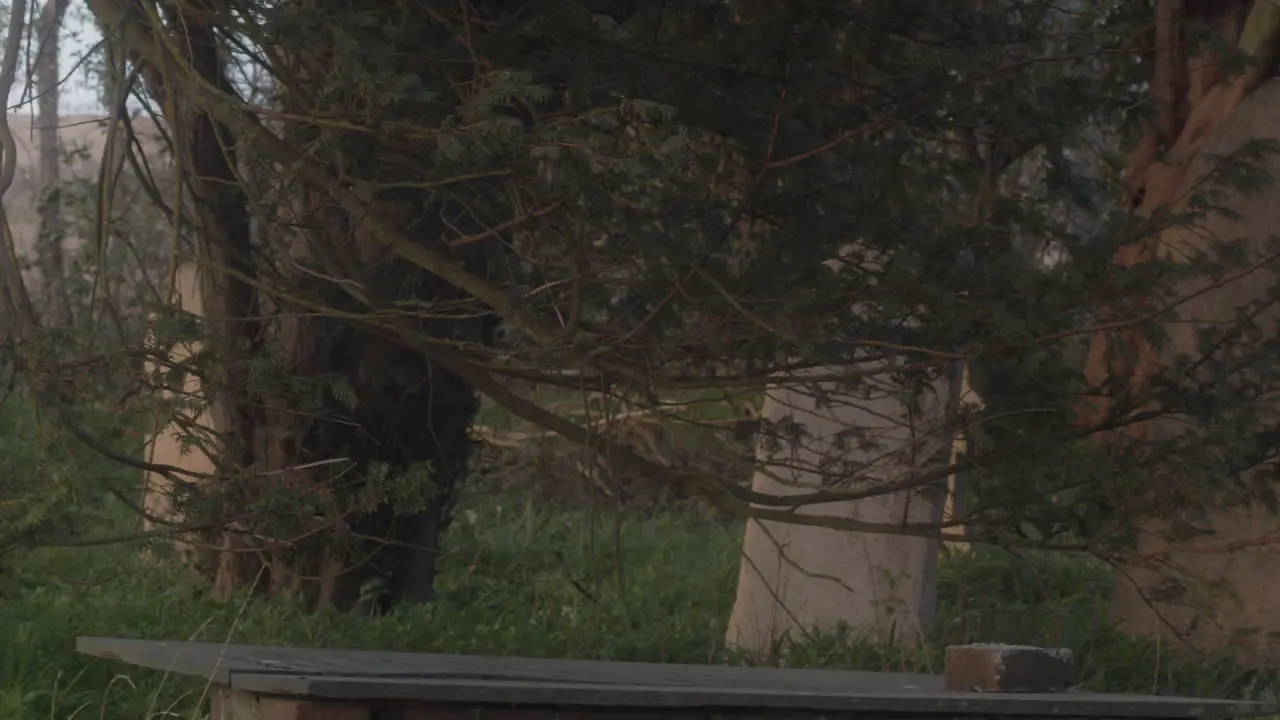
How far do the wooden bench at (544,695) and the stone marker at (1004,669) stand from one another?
59 millimetres

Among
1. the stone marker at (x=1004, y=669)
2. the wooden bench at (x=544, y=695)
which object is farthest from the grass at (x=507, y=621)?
the stone marker at (x=1004, y=669)

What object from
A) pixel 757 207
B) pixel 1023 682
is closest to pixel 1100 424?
pixel 757 207

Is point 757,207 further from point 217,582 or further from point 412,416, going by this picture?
point 217,582

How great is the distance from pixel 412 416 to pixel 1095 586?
433 cm

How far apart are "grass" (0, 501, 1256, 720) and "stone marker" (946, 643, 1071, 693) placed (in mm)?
1715

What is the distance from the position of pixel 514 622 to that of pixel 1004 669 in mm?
4211

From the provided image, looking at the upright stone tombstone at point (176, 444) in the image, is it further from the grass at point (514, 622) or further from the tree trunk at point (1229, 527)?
the tree trunk at point (1229, 527)

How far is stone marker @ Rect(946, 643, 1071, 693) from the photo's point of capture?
3857mm

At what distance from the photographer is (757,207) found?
5.37m

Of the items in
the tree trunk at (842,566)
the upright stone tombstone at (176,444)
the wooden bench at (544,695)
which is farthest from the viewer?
the tree trunk at (842,566)

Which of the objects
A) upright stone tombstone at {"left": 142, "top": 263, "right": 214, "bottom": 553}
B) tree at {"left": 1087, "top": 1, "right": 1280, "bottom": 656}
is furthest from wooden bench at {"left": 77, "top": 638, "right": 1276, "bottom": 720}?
tree at {"left": 1087, "top": 1, "right": 1280, "bottom": 656}

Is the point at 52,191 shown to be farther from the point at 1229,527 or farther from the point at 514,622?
the point at 1229,527

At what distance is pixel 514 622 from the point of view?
7.77 meters

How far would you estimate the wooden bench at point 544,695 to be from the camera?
10.3 ft
